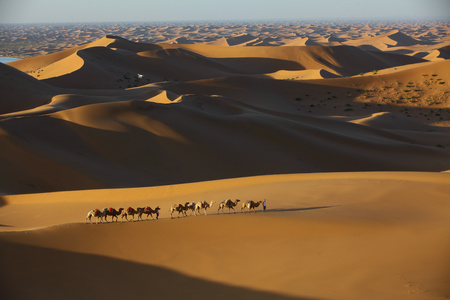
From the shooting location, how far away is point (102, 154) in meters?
16.9

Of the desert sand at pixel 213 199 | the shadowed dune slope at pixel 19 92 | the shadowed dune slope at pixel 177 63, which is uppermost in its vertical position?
the desert sand at pixel 213 199

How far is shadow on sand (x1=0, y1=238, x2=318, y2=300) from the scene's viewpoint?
5.27 m

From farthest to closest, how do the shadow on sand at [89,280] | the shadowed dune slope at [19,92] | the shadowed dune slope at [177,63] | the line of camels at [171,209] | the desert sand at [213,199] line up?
the shadowed dune slope at [177,63] → the shadowed dune slope at [19,92] → the line of camels at [171,209] → the desert sand at [213,199] → the shadow on sand at [89,280]

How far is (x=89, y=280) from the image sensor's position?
222 inches

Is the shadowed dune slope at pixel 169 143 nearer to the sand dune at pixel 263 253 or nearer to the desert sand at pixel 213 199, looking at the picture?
the desert sand at pixel 213 199

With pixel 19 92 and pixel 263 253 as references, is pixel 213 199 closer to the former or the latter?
pixel 263 253

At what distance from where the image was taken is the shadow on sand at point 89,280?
207 inches

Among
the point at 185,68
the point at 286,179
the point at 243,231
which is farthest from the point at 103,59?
the point at 243,231

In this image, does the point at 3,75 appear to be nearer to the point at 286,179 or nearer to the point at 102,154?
the point at 102,154

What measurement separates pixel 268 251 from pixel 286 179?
519 cm

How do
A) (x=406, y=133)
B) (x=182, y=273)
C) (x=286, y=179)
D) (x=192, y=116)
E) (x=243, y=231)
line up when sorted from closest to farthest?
1. (x=182, y=273)
2. (x=243, y=231)
3. (x=286, y=179)
4. (x=192, y=116)
5. (x=406, y=133)

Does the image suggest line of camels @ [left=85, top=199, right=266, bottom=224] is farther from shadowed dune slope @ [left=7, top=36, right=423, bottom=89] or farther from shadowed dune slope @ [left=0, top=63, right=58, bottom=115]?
shadowed dune slope @ [left=7, top=36, right=423, bottom=89]

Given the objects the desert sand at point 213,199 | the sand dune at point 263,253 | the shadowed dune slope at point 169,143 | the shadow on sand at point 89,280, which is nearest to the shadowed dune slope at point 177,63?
the desert sand at point 213,199

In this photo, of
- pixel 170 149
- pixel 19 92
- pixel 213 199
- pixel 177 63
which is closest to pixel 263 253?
pixel 213 199
